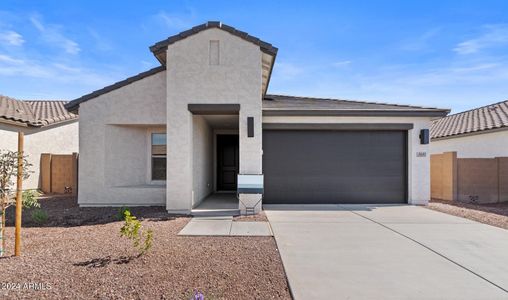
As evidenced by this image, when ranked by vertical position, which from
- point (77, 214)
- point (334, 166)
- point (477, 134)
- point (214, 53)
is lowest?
point (77, 214)

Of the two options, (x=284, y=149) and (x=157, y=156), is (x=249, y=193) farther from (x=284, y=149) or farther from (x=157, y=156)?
(x=157, y=156)

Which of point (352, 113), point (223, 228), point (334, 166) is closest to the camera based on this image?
point (223, 228)

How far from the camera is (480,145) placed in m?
13.1

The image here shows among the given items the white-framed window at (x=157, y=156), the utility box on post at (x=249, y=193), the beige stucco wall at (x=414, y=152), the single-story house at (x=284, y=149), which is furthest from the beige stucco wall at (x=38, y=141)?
the beige stucco wall at (x=414, y=152)

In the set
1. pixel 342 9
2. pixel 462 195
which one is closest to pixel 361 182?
pixel 462 195

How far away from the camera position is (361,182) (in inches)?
392

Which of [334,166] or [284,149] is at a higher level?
[284,149]

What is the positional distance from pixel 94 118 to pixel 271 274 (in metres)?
8.53

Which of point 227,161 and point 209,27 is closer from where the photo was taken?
point 209,27

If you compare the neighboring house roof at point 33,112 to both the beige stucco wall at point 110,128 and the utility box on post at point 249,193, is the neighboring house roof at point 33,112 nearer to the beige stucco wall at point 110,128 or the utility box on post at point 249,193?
the beige stucco wall at point 110,128

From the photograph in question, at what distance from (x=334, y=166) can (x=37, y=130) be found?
14.2 meters

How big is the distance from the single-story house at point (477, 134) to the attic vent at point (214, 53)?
12.5 meters

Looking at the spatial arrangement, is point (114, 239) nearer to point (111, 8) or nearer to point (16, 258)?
point (16, 258)

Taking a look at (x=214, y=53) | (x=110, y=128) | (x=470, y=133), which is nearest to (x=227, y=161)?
(x=110, y=128)
